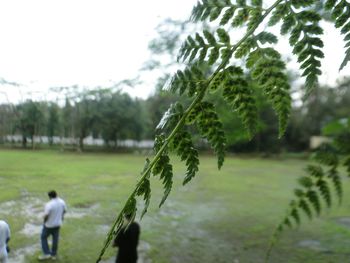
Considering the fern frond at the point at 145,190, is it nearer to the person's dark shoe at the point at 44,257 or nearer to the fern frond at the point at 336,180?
the fern frond at the point at 336,180

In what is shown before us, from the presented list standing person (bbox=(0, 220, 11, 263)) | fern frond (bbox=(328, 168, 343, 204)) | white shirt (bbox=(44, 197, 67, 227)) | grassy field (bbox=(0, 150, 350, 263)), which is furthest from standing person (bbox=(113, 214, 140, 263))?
fern frond (bbox=(328, 168, 343, 204))

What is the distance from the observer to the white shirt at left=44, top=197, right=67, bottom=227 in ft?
13.4

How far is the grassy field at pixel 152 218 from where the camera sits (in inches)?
129

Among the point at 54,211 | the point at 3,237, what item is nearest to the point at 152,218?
the point at 54,211

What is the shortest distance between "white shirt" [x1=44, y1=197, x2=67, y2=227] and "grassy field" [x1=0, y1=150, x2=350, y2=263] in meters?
0.11

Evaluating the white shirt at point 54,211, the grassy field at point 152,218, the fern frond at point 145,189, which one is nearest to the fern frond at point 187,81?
the fern frond at point 145,189

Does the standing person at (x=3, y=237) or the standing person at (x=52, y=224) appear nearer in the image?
the standing person at (x=3, y=237)

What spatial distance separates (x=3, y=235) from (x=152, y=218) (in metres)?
4.34

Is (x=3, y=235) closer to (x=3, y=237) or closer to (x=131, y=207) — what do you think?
(x=3, y=237)

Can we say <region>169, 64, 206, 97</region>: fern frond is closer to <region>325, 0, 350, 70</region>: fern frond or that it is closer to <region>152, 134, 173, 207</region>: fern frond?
<region>152, 134, 173, 207</region>: fern frond

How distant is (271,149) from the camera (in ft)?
66.0

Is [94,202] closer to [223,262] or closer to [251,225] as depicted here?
[223,262]

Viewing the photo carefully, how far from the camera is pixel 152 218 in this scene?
724 centimetres

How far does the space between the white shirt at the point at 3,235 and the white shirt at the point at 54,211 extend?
0.83 m
